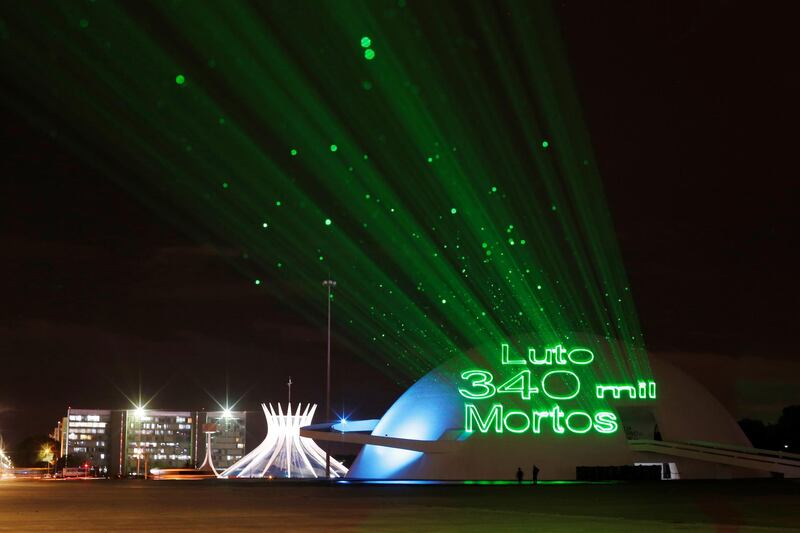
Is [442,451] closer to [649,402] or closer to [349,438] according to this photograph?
[349,438]

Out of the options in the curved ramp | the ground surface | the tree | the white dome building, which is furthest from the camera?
the tree

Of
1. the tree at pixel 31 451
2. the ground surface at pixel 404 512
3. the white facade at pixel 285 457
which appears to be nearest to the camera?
the ground surface at pixel 404 512

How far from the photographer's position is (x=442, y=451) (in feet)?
177

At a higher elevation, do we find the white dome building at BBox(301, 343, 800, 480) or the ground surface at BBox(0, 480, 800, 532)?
the white dome building at BBox(301, 343, 800, 480)

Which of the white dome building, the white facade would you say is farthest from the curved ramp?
the white facade

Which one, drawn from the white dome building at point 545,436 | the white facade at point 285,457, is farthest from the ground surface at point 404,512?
the white facade at point 285,457

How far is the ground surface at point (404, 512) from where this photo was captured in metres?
17.6

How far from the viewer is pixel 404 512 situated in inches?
853

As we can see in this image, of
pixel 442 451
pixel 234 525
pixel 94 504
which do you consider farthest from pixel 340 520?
pixel 442 451

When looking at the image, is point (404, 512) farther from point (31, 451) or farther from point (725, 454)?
point (31, 451)

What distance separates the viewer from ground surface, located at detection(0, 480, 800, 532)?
1762cm

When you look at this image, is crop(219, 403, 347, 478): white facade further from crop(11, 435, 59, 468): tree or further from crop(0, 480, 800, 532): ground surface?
crop(11, 435, 59, 468): tree

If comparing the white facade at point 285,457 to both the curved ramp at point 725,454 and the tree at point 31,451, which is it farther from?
the tree at point 31,451

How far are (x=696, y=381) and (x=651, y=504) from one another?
3739cm
